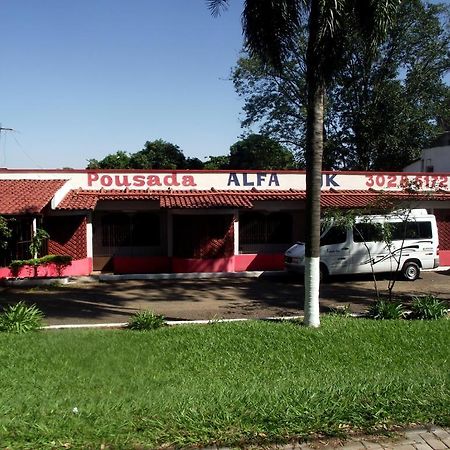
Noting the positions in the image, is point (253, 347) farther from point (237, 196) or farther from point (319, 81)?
point (237, 196)

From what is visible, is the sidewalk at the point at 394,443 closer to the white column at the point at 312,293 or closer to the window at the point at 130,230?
the white column at the point at 312,293

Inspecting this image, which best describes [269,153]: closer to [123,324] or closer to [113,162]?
[113,162]

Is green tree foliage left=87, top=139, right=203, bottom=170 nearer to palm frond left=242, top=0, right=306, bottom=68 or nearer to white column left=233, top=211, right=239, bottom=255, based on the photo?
white column left=233, top=211, right=239, bottom=255

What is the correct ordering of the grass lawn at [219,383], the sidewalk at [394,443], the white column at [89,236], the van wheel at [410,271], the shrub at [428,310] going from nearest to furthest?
the sidewalk at [394,443], the grass lawn at [219,383], the shrub at [428,310], the van wheel at [410,271], the white column at [89,236]

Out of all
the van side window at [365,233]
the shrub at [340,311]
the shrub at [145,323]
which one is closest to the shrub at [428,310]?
the shrub at [340,311]

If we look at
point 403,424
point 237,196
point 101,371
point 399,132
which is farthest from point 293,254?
point 399,132

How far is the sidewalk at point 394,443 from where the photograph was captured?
13.7 feet

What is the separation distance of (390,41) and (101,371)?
87.3 feet

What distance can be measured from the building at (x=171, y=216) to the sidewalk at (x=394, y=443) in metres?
13.2

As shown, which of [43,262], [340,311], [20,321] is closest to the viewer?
[20,321]

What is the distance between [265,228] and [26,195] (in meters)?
8.53

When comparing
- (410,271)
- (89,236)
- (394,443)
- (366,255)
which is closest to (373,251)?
(366,255)

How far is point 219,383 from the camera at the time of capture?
6.07 meters

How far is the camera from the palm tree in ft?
29.3
